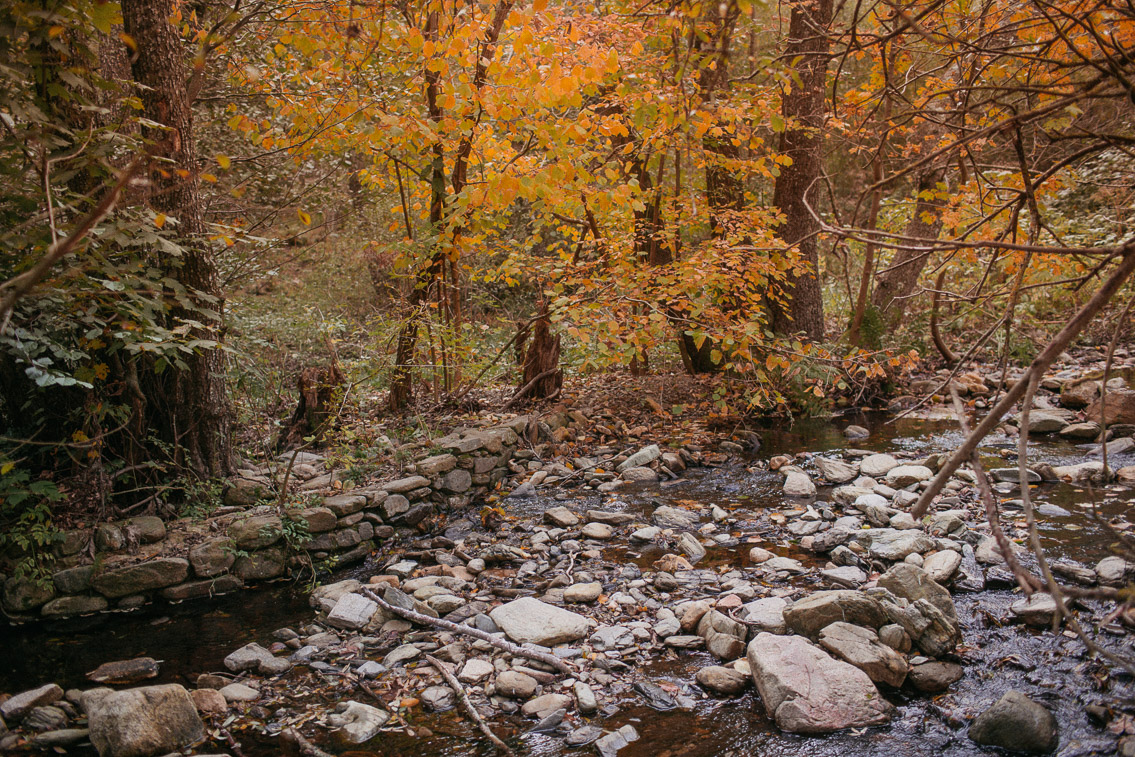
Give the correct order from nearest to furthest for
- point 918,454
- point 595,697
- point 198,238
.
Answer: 1. point 595,697
2. point 198,238
3. point 918,454

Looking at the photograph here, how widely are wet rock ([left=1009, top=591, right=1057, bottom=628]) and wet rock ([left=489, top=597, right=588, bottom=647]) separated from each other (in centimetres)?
208

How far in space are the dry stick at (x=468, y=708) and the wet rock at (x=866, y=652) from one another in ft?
4.72

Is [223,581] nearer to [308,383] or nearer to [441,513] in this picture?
[441,513]

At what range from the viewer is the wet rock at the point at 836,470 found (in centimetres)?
532

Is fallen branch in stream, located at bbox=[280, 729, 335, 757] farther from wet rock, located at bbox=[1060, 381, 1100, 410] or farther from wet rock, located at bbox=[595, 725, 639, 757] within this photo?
wet rock, located at bbox=[1060, 381, 1100, 410]

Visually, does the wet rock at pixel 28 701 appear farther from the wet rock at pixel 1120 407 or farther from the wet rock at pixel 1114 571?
the wet rock at pixel 1120 407

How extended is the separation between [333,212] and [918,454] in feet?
29.4

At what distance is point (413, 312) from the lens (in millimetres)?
5441

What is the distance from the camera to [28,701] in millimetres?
2684

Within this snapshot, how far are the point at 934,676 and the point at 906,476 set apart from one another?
2.58 metres

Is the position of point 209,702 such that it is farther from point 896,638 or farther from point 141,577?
point 896,638

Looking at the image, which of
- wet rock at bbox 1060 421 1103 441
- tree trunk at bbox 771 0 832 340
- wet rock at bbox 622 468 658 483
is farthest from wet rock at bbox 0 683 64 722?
wet rock at bbox 1060 421 1103 441

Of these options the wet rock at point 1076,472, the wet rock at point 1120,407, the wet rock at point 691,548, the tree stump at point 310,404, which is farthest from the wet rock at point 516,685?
the wet rock at point 1120,407

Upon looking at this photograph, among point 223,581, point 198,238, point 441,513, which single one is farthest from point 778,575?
point 198,238
